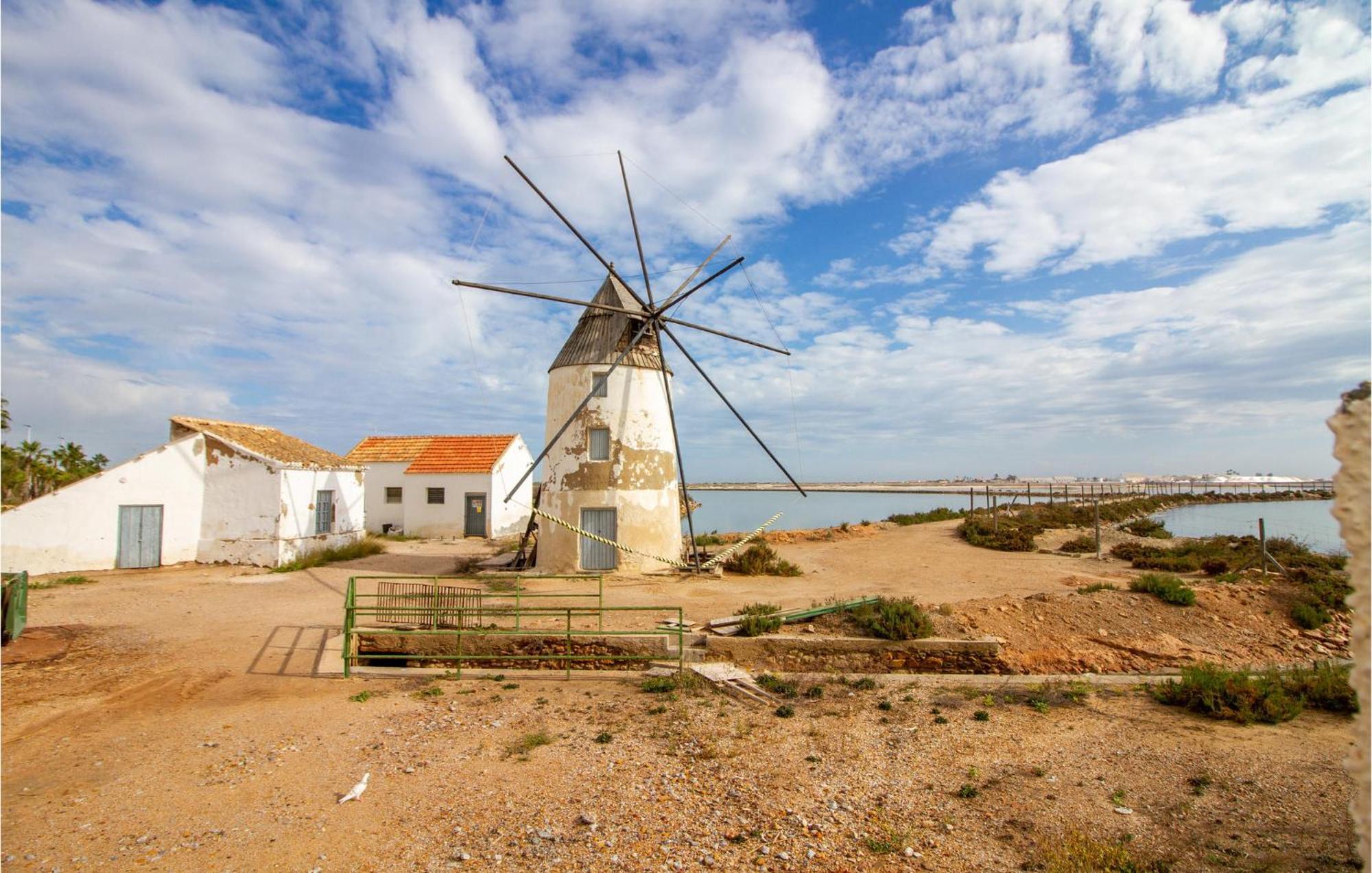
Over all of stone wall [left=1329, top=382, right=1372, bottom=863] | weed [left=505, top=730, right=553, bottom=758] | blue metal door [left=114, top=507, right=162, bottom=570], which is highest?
stone wall [left=1329, top=382, right=1372, bottom=863]

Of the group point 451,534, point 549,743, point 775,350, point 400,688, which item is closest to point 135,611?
point 400,688

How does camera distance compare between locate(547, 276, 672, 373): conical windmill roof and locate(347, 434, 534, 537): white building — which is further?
locate(347, 434, 534, 537): white building

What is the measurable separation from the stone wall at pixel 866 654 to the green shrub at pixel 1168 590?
466 centimetres

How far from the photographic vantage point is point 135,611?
11.9 meters

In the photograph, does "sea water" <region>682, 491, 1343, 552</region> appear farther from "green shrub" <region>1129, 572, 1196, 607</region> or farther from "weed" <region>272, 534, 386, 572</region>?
"weed" <region>272, 534, 386, 572</region>

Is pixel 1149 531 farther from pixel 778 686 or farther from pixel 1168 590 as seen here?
pixel 778 686

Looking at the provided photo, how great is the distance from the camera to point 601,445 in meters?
16.5

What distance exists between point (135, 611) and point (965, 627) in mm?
14096

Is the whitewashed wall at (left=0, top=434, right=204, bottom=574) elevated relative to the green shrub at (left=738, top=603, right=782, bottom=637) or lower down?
elevated

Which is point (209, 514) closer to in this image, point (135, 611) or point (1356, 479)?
point (135, 611)

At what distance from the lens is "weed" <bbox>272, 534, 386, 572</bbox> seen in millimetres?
17031

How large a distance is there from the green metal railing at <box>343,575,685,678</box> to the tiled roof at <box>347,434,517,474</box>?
48.4 ft

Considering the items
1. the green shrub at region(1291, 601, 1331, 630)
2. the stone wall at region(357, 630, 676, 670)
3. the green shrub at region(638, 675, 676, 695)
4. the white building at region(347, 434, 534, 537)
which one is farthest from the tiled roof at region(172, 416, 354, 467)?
the green shrub at region(1291, 601, 1331, 630)

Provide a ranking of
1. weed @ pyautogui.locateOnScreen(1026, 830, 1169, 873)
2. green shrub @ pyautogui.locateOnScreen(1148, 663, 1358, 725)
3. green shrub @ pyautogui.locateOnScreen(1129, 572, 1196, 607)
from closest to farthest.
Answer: weed @ pyautogui.locateOnScreen(1026, 830, 1169, 873) < green shrub @ pyautogui.locateOnScreen(1148, 663, 1358, 725) < green shrub @ pyautogui.locateOnScreen(1129, 572, 1196, 607)
